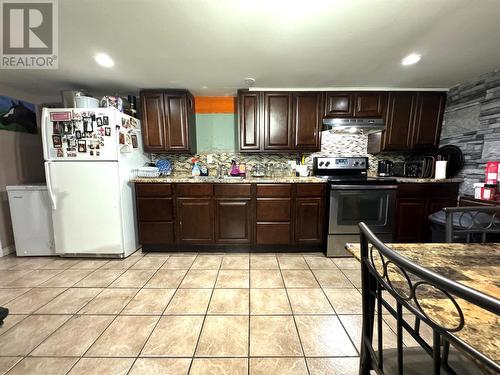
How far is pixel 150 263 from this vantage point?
2455 mm

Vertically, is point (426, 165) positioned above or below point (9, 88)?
below

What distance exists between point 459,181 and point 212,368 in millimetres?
3304

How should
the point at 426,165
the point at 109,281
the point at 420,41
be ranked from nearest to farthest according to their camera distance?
the point at 420,41 < the point at 109,281 < the point at 426,165

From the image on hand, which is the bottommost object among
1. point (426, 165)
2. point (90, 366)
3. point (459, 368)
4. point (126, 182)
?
point (90, 366)

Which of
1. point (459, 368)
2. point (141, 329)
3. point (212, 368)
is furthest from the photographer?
point (141, 329)

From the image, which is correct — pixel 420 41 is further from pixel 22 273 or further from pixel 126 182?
pixel 22 273

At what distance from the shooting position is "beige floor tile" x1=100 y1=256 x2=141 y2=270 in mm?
2357

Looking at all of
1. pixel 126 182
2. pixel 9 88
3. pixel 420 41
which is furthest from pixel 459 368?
pixel 9 88

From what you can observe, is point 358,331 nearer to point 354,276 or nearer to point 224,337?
point 354,276

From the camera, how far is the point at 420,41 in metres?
1.72

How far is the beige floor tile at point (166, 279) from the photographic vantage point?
6.60 feet

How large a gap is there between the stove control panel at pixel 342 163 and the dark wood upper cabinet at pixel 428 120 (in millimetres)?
690

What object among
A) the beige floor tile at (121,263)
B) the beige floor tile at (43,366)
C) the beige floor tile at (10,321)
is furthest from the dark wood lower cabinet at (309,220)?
the beige floor tile at (10,321)

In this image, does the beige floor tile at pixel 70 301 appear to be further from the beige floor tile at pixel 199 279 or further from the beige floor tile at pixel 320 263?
the beige floor tile at pixel 320 263
